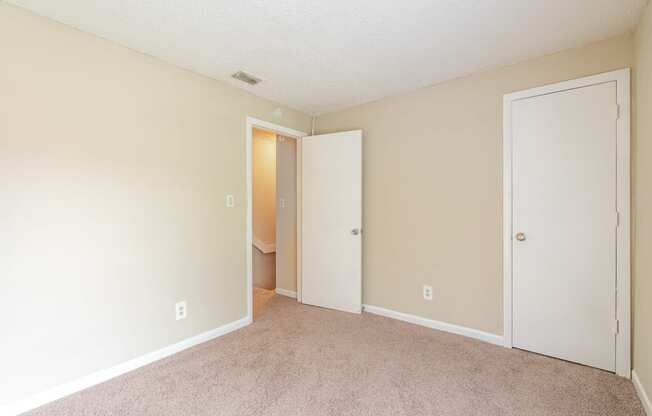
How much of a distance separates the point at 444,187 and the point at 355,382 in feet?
5.93

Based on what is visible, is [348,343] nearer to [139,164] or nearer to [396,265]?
[396,265]

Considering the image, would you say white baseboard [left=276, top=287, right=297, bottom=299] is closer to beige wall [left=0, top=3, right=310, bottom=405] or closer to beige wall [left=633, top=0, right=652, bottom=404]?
beige wall [left=0, top=3, right=310, bottom=405]

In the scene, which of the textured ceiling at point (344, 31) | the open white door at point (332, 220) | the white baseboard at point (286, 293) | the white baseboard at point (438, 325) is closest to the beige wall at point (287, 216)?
the white baseboard at point (286, 293)

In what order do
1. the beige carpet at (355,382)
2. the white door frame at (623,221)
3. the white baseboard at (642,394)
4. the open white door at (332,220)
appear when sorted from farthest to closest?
1. the open white door at (332,220)
2. the white door frame at (623,221)
3. the beige carpet at (355,382)
4. the white baseboard at (642,394)

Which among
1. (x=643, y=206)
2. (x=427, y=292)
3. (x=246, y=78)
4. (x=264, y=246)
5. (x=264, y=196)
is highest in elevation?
(x=246, y=78)

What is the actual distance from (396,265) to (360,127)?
5.08 feet

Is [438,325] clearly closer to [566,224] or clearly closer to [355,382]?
[355,382]

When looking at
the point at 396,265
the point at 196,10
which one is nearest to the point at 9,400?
the point at 196,10

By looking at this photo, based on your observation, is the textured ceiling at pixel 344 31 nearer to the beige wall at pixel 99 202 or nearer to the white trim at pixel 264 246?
the beige wall at pixel 99 202

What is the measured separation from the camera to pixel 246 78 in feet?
8.66

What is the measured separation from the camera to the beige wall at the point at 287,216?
3.86 m

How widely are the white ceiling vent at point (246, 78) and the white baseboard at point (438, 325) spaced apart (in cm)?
253

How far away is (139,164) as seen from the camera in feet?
7.15

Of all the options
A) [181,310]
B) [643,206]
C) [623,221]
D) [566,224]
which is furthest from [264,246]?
[643,206]
